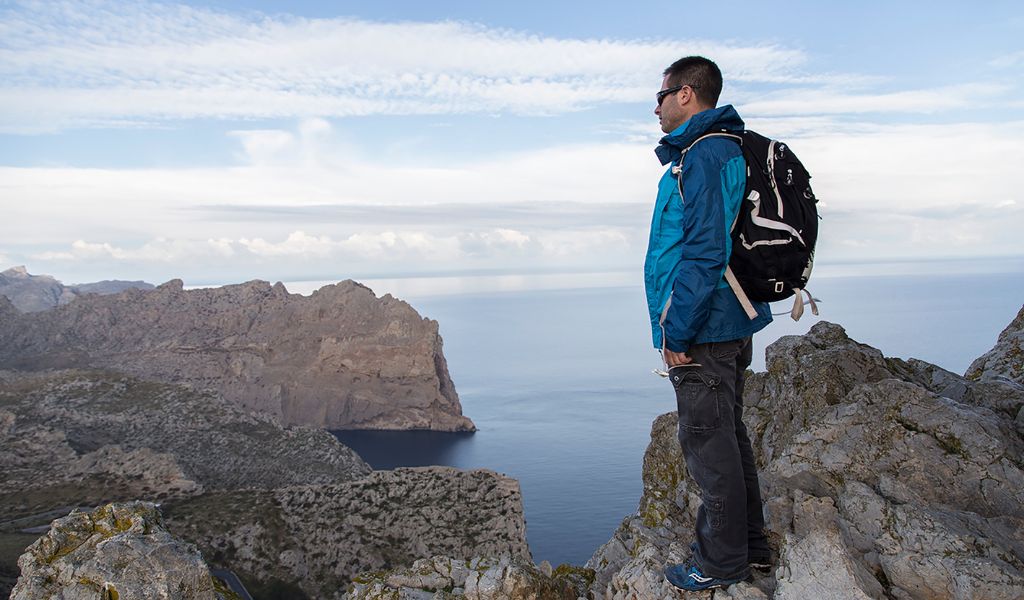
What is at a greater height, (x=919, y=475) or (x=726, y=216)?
(x=726, y=216)

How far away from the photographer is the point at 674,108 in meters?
5.84

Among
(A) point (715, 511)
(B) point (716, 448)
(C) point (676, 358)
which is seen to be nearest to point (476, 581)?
(A) point (715, 511)

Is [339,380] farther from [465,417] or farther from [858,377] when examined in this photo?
[858,377]

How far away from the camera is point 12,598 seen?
8219 mm

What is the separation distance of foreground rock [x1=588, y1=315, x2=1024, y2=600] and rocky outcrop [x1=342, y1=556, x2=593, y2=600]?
0.45 meters

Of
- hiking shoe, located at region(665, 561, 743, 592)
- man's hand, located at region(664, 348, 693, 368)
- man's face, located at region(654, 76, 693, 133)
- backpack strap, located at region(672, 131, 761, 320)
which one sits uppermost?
man's face, located at region(654, 76, 693, 133)

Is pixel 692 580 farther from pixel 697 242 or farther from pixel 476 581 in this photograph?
pixel 697 242

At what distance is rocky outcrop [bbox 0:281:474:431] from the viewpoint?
148 meters

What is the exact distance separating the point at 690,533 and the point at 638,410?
119 m

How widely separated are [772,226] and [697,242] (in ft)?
2.16

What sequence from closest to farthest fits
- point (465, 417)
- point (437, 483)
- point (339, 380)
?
point (437, 483) < point (465, 417) < point (339, 380)

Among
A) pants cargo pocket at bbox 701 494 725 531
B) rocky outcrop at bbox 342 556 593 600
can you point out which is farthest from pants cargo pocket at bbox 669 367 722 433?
rocky outcrop at bbox 342 556 593 600

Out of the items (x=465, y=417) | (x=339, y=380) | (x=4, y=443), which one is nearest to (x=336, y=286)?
(x=339, y=380)

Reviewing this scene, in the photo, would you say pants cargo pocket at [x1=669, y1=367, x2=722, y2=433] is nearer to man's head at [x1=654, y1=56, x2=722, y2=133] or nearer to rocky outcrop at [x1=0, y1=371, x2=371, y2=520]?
man's head at [x1=654, y1=56, x2=722, y2=133]
